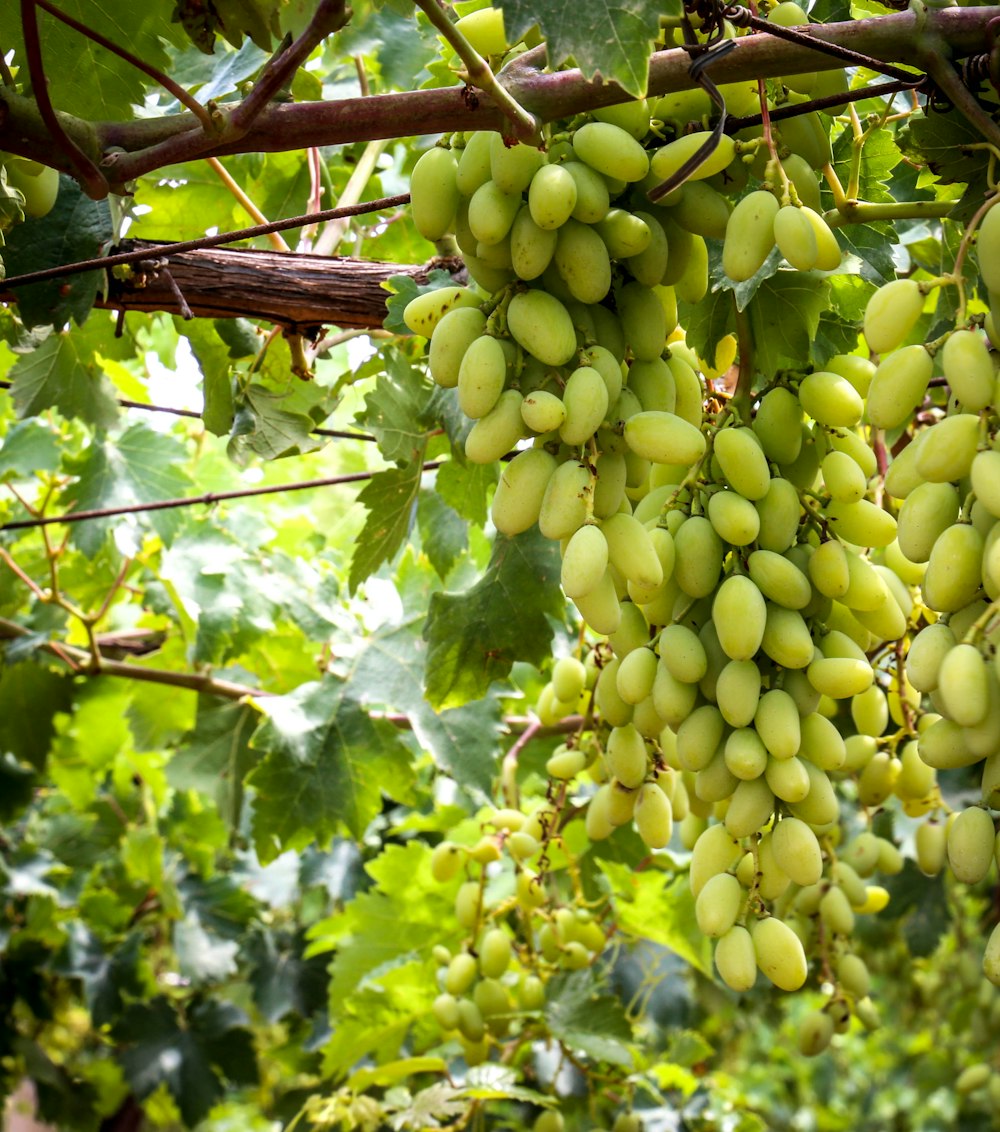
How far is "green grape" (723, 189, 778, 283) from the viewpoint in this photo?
85 centimetres

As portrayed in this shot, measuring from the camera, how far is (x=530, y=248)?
33.6 inches

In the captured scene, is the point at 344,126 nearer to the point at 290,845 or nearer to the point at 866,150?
the point at 866,150

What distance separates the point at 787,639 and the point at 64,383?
123cm

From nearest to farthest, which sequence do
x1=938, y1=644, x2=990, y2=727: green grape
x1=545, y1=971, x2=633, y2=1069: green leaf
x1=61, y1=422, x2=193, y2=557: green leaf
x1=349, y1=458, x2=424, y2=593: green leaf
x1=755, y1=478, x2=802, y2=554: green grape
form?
x1=938, y1=644, x2=990, y2=727: green grape → x1=755, y1=478, x2=802, y2=554: green grape → x1=349, y1=458, x2=424, y2=593: green leaf → x1=545, y1=971, x2=633, y2=1069: green leaf → x1=61, y1=422, x2=193, y2=557: green leaf

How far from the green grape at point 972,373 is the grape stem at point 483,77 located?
0.33 m

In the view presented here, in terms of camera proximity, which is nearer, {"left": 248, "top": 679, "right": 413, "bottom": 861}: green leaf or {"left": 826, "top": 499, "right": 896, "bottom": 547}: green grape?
{"left": 826, "top": 499, "right": 896, "bottom": 547}: green grape

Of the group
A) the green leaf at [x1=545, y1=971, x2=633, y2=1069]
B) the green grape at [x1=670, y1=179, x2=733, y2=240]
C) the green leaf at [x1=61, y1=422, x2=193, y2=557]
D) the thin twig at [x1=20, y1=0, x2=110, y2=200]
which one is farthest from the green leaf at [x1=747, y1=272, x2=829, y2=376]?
the green leaf at [x1=61, y1=422, x2=193, y2=557]

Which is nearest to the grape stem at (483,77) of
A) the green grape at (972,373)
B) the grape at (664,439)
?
the grape at (664,439)

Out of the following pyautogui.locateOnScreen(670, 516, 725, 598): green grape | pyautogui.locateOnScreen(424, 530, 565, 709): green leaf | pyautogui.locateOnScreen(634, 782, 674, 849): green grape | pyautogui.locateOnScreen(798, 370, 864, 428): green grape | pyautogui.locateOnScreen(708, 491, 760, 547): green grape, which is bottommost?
pyautogui.locateOnScreen(424, 530, 565, 709): green leaf

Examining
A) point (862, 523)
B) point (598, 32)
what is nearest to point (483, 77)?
point (598, 32)

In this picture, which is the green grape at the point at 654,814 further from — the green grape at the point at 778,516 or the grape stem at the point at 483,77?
the grape stem at the point at 483,77

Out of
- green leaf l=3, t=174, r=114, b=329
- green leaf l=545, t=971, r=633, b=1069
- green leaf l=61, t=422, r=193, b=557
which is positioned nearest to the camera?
green leaf l=3, t=174, r=114, b=329

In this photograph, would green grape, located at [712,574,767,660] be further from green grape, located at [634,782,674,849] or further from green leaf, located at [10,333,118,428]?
green leaf, located at [10,333,118,428]

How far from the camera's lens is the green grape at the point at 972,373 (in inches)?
29.0
